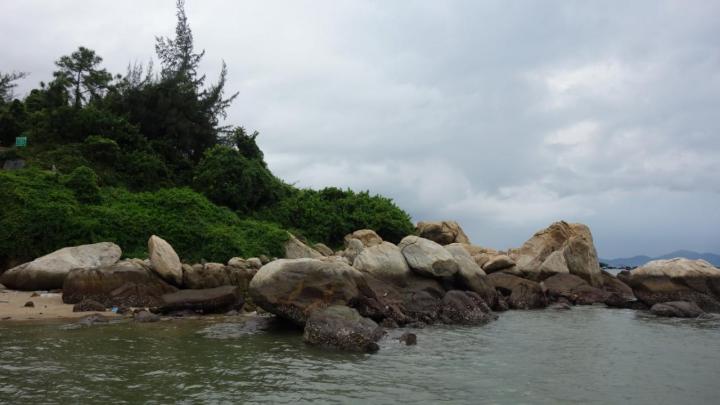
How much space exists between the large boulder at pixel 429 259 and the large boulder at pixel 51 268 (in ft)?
35.4

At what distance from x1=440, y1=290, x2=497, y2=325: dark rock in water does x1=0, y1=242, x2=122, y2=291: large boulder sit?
1179 centimetres

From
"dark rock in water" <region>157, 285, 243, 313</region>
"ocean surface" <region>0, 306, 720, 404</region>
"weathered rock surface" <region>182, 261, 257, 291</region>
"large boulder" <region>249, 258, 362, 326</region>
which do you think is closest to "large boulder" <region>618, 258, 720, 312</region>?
Result: "ocean surface" <region>0, 306, 720, 404</region>

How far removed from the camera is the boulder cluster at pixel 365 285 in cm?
1532

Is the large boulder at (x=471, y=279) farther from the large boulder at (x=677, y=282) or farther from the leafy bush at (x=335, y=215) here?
the leafy bush at (x=335, y=215)

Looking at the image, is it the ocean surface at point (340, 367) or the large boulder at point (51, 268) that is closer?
the ocean surface at point (340, 367)

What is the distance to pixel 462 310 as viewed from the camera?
59.5 ft

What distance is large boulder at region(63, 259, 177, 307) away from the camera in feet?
Result: 57.6

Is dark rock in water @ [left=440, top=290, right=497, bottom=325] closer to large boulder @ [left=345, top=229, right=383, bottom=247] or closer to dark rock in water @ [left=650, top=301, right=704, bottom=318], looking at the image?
dark rock in water @ [left=650, top=301, right=704, bottom=318]

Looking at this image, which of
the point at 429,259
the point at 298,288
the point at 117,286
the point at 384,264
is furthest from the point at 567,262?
the point at 117,286

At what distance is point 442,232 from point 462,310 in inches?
664

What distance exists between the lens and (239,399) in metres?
8.83

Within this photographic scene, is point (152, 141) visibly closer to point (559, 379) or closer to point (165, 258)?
point (165, 258)

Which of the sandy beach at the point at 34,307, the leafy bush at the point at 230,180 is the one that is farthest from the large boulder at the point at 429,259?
the leafy bush at the point at 230,180

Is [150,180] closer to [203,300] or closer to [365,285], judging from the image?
[203,300]
